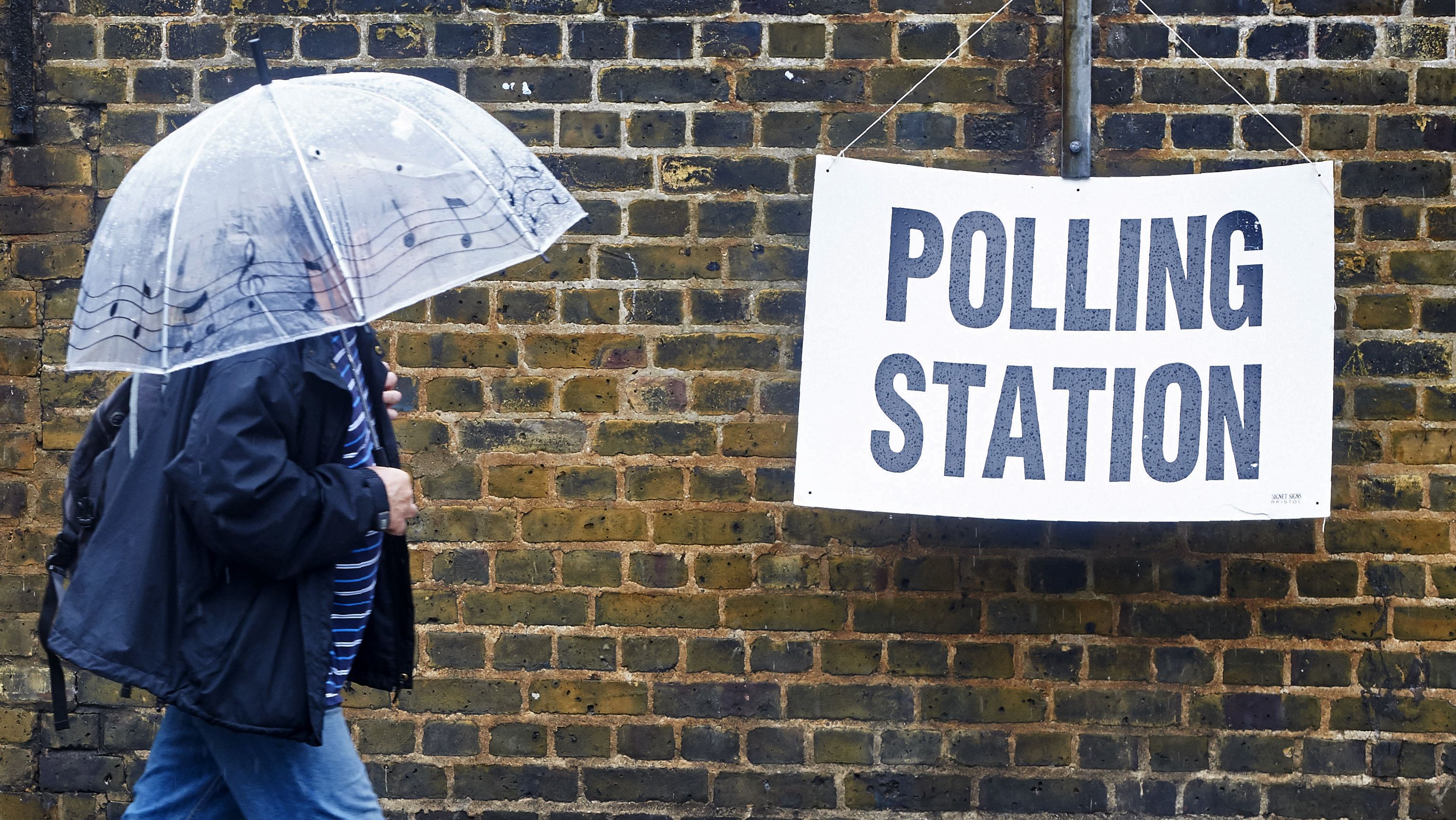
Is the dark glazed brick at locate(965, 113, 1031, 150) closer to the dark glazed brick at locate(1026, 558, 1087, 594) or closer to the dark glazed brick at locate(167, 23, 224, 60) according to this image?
the dark glazed brick at locate(1026, 558, 1087, 594)

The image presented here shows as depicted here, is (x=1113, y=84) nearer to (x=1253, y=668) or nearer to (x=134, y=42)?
(x=1253, y=668)

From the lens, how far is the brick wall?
276 cm

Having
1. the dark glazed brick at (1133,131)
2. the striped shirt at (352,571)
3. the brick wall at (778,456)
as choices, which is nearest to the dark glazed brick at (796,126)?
the brick wall at (778,456)

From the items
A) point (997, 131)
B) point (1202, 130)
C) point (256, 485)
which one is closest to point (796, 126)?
point (997, 131)

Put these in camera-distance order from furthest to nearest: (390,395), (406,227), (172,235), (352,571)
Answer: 1. (390,395)
2. (352,571)
3. (406,227)
4. (172,235)

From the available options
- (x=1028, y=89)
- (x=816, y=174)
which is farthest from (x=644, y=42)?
(x=1028, y=89)

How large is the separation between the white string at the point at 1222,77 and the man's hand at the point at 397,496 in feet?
6.58

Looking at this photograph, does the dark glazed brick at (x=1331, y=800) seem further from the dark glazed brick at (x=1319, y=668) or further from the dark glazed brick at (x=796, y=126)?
the dark glazed brick at (x=796, y=126)

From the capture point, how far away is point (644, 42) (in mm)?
2781

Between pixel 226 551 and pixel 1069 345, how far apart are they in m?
1.78

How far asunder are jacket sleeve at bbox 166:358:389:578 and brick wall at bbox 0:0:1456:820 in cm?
100

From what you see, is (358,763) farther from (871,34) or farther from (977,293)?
(871,34)

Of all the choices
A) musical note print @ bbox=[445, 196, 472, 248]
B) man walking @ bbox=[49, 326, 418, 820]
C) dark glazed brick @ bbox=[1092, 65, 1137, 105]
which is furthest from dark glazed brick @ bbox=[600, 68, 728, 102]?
man walking @ bbox=[49, 326, 418, 820]

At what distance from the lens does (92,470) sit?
1911 millimetres
